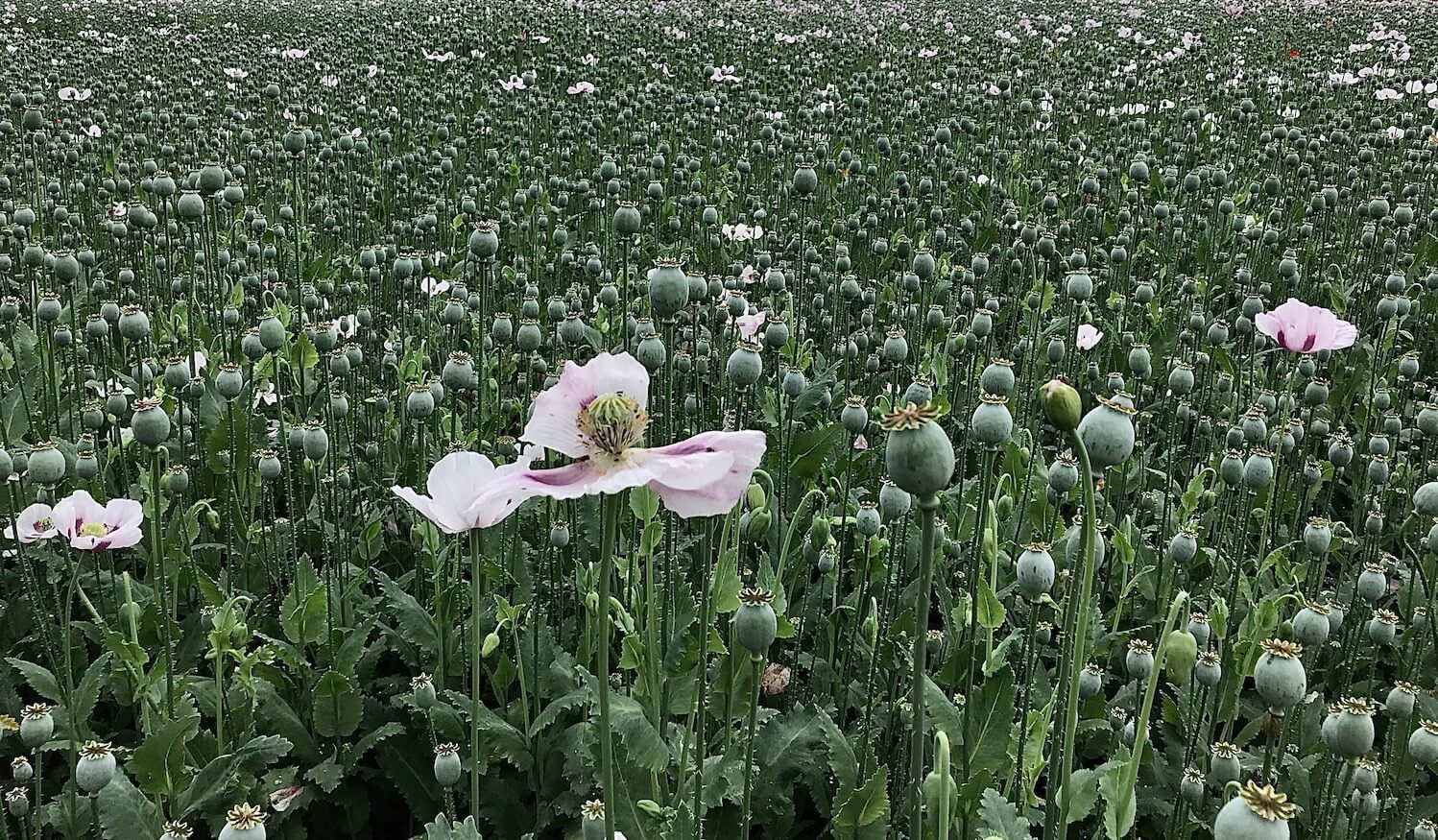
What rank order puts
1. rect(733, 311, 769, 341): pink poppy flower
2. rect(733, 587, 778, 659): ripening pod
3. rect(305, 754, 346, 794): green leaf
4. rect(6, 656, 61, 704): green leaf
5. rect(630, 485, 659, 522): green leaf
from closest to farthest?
rect(733, 587, 778, 659): ripening pod < rect(630, 485, 659, 522): green leaf < rect(305, 754, 346, 794): green leaf < rect(6, 656, 61, 704): green leaf < rect(733, 311, 769, 341): pink poppy flower

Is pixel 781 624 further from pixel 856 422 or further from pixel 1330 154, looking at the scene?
pixel 1330 154

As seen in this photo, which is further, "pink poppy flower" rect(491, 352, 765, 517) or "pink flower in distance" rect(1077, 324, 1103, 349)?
"pink flower in distance" rect(1077, 324, 1103, 349)

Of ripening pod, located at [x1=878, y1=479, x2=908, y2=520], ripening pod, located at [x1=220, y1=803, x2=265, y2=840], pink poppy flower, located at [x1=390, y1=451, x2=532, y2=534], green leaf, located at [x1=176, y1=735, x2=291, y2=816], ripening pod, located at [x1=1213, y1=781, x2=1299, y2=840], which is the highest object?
pink poppy flower, located at [x1=390, y1=451, x2=532, y2=534]

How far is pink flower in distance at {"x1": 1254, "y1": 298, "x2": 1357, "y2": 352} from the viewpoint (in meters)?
3.11

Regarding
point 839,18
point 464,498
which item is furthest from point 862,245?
point 839,18

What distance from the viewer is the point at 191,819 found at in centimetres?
247

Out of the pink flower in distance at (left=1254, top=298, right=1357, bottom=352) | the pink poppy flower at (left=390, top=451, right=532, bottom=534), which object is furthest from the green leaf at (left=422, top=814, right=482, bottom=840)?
the pink flower in distance at (left=1254, top=298, right=1357, bottom=352)

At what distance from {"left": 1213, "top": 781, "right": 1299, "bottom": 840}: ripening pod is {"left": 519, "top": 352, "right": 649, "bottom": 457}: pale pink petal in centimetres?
79

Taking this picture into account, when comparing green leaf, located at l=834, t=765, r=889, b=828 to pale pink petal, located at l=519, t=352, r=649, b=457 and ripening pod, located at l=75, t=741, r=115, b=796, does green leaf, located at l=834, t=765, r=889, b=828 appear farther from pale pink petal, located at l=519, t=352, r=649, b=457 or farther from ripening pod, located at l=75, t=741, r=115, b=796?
ripening pod, located at l=75, t=741, r=115, b=796

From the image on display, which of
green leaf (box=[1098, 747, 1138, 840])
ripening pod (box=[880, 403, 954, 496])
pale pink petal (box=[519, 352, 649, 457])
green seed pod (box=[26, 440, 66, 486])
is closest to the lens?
ripening pod (box=[880, 403, 954, 496])

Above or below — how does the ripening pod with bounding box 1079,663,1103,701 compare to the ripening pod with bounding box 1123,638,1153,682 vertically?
below

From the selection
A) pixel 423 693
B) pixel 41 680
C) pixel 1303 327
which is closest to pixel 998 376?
pixel 1303 327

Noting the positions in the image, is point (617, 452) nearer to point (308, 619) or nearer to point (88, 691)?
point (308, 619)

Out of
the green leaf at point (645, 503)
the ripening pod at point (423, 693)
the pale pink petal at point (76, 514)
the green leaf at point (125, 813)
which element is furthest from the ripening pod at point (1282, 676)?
the pale pink petal at point (76, 514)
